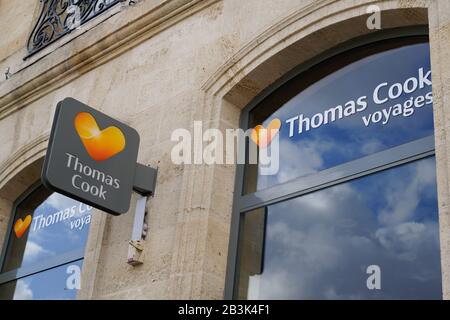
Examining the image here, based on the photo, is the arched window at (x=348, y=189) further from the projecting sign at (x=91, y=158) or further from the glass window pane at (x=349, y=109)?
the projecting sign at (x=91, y=158)

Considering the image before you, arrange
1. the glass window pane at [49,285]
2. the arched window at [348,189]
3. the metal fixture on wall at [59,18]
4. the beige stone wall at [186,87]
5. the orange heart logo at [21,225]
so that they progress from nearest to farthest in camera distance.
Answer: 1. the arched window at [348,189]
2. the beige stone wall at [186,87]
3. the glass window pane at [49,285]
4. the orange heart logo at [21,225]
5. the metal fixture on wall at [59,18]

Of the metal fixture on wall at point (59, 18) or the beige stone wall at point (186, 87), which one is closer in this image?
the beige stone wall at point (186, 87)

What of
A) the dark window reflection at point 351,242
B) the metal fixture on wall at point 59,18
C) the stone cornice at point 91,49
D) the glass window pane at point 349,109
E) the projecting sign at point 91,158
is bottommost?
the dark window reflection at point 351,242

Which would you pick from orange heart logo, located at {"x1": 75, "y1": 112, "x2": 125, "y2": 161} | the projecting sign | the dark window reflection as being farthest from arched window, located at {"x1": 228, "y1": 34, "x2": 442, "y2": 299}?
orange heart logo, located at {"x1": 75, "y1": 112, "x2": 125, "y2": 161}

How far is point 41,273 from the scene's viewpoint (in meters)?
7.41

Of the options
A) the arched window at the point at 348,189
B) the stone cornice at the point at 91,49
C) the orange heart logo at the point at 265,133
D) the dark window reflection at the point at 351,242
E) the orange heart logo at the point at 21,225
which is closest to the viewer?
the dark window reflection at the point at 351,242

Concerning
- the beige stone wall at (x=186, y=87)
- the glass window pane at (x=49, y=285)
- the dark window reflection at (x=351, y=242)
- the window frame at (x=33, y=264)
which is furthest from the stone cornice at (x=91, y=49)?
the dark window reflection at (x=351, y=242)

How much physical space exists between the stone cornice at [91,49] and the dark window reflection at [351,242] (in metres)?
2.37

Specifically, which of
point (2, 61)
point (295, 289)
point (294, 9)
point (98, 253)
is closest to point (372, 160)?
point (295, 289)

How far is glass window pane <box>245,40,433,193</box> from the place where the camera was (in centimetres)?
543

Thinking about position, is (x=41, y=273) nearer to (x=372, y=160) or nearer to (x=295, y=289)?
(x=295, y=289)

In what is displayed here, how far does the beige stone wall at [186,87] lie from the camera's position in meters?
5.65

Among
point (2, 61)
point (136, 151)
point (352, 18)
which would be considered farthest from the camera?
point (2, 61)
